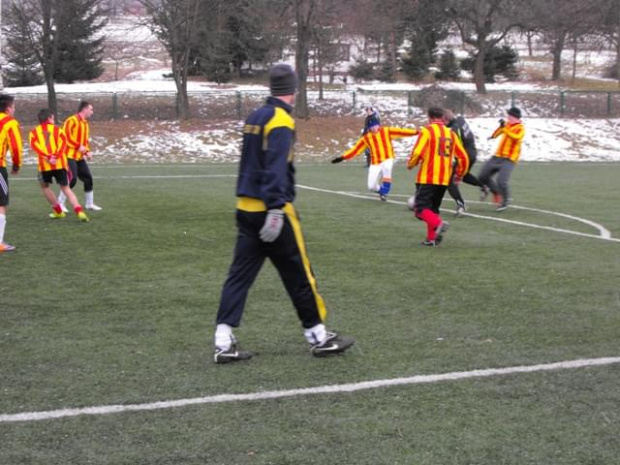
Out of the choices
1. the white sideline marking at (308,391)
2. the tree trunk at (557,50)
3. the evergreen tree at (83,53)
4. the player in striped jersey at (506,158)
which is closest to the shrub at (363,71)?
the tree trunk at (557,50)

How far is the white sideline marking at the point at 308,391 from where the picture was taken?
16.0 ft

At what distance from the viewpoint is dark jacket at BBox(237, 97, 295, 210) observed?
5.59 meters

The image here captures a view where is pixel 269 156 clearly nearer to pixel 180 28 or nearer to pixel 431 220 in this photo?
pixel 431 220

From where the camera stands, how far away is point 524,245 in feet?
36.2

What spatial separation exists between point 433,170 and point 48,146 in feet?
19.1

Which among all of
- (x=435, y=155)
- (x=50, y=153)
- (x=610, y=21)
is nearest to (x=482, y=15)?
(x=610, y=21)

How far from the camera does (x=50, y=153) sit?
1294cm

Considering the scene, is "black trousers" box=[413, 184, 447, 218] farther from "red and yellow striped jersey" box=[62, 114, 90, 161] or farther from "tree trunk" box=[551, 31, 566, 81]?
"tree trunk" box=[551, 31, 566, 81]

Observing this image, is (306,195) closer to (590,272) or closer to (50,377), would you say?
(590,272)

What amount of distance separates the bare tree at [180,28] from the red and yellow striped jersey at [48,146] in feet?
82.3

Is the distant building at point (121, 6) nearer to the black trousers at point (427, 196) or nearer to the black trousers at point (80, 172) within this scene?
the black trousers at point (80, 172)

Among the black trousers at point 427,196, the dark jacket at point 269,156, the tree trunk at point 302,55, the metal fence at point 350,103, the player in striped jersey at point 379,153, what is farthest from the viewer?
the metal fence at point 350,103

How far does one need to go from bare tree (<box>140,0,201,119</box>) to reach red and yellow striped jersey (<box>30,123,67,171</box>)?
25075 millimetres

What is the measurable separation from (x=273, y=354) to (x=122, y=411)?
146cm
